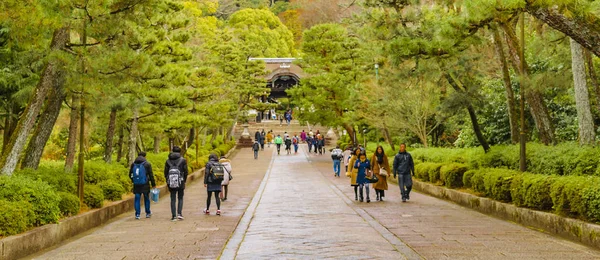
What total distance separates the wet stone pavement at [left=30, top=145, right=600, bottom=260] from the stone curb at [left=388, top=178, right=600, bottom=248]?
189 millimetres

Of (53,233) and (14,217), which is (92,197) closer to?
(53,233)

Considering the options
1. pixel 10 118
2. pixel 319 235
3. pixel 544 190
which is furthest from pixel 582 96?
pixel 10 118

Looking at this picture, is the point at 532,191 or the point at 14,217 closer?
the point at 14,217

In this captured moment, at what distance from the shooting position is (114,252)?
31.3 ft

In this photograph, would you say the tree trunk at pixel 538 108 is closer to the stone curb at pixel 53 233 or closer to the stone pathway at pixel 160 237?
the stone pathway at pixel 160 237

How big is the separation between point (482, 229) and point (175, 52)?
591 inches

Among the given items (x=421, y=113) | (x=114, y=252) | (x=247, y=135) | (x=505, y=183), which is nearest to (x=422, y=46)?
(x=505, y=183)

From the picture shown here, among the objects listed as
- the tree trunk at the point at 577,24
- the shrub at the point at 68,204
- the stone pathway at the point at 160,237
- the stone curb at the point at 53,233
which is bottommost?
the stone pathway at the point at 160,237

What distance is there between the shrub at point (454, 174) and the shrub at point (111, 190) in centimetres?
898

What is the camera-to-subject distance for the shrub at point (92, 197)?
13594 millimetres

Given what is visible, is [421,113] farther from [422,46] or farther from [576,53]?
[422,46]

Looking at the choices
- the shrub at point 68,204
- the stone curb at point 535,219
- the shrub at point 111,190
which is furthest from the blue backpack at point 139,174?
the stone curb at point 535,219

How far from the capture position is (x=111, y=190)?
617 inches

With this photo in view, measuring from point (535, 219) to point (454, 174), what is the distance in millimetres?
6815
